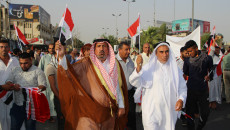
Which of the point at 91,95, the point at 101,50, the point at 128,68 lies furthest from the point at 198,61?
the point at 91,95

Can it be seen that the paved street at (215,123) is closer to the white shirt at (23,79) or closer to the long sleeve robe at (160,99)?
the white shirt at (23,79)

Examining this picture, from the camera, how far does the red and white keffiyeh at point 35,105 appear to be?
389 cm

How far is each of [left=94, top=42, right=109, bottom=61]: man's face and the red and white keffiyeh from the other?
120 cm

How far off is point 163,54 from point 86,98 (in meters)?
1.33

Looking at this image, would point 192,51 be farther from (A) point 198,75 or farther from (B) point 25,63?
(B) point 25,63

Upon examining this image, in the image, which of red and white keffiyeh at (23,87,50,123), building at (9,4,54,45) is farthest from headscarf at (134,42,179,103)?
building at (9,4,54,45)

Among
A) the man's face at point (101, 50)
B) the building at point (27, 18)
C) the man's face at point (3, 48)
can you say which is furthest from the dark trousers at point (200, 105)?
the building at point (27, 18)

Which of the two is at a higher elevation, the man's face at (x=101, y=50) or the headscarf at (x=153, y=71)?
the man's face at (x=101, y=50)

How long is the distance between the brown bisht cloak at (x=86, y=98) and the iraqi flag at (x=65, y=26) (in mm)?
445

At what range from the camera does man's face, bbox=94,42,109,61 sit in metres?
3.67

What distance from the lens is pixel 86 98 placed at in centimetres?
346

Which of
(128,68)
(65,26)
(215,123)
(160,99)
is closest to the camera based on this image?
(160,99)

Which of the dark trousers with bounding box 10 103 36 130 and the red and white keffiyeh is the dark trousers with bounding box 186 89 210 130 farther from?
the dark trousers with bounding box 10 103 36 130

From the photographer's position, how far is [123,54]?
199 inches
